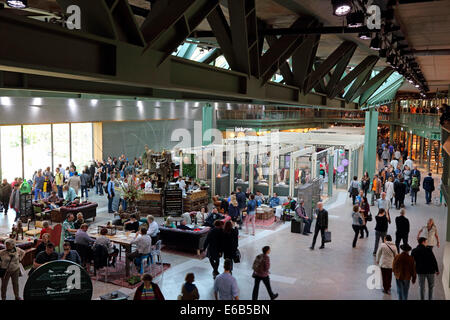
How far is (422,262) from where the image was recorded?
718 cm

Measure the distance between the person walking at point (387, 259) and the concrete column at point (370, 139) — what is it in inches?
490

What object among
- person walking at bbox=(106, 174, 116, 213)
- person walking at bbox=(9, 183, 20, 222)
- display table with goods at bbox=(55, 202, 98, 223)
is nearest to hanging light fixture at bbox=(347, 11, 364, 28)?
display table with goods at bbox=(55, 202, 98, 223)

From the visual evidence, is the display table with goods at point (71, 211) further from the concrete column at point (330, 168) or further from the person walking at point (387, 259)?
the concrete column at point (330, 168)

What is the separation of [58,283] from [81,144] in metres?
17.6

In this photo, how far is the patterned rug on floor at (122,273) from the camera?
8594 mm

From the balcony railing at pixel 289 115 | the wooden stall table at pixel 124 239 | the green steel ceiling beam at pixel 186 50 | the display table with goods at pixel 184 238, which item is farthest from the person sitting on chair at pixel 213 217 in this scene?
the balcony railing at pixel 289 115

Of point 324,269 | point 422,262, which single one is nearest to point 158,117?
point 324,269

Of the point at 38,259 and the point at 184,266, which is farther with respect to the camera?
the point at 184,266

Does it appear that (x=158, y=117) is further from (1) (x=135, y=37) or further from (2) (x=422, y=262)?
(1) (x=135, y=37)

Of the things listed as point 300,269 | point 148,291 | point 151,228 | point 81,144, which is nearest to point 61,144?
point 81,144

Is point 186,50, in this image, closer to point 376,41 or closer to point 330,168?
point 330,168

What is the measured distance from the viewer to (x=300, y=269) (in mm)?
9164

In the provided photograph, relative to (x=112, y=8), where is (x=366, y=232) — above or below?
below
